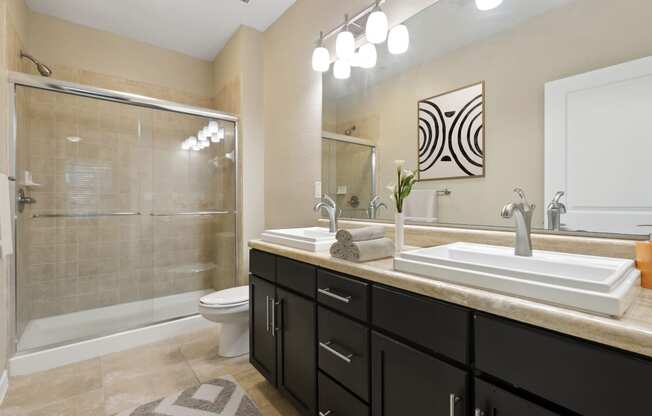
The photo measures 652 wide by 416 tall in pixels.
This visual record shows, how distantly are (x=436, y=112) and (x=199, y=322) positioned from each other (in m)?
2.48

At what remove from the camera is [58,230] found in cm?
249

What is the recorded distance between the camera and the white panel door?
931 mm

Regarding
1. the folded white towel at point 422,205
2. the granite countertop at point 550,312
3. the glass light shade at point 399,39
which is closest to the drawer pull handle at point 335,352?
the granite countertop at point 550,312

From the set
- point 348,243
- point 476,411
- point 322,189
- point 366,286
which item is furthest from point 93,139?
point 476,411

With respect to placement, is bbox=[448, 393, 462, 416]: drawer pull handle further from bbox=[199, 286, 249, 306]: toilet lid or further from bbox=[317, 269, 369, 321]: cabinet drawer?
bbox=[199, 286, 249, 306]: toilet lid

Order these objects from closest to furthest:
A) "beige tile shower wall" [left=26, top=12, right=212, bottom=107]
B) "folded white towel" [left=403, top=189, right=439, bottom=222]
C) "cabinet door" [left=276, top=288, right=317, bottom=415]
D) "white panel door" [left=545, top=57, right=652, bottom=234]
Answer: "white panel door" [left=545, top=57, right=652, bottom=234]
"cabinet door" [left=276, top=288, right=317, bottom=415]
"folded white towel" [left=403, top=189, right=439, bottom=222]
"beige tile shower wall" [left=26, top=12, right=212, bottom=107]

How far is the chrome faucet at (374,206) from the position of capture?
1.75 meters

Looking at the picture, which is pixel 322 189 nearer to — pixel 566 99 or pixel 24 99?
pixel 566 99

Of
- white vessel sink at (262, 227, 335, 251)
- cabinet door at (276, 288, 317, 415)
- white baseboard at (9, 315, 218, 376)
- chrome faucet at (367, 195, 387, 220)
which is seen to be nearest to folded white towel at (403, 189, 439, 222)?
chrome faucet at (367, 195, 387, 220)

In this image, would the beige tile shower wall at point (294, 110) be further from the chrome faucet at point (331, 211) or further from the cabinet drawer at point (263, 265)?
the cabinet drawer at point (263, 265)

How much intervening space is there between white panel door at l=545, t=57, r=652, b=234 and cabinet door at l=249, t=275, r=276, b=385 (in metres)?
1.35

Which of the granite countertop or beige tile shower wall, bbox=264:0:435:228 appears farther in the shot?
beige tile shower wall, bbox=264:0:435:228

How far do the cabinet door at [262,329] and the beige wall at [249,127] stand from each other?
1.02 metres

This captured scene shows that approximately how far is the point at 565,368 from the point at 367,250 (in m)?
0.68
